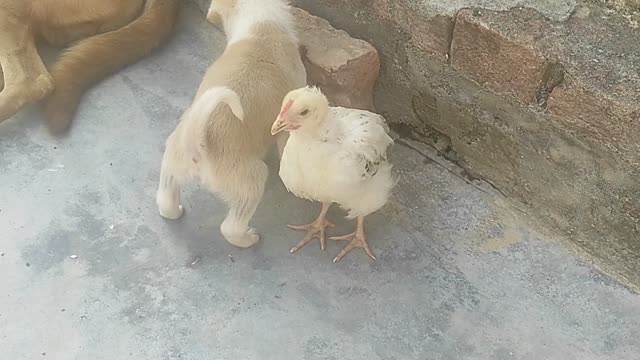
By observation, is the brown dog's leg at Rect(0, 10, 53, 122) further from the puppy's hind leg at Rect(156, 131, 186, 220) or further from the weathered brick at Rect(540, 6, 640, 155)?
the weathered brick at Rect(540, 6, 640, 155)

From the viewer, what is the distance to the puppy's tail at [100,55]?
7.33ft

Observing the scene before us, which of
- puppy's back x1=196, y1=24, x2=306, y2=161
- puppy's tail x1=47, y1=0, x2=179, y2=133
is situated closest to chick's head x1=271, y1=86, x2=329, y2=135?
puppy's back x1=196, y1=24, x2=306, y2=161

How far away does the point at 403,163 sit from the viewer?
7.14 ft

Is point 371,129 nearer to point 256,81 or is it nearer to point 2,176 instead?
point 256,81

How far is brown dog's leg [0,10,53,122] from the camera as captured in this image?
216cm

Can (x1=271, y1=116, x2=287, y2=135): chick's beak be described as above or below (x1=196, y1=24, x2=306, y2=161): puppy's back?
above

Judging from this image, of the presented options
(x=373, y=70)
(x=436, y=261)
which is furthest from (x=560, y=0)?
(x=436, y=261)

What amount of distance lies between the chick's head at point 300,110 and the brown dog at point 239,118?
0.09 m

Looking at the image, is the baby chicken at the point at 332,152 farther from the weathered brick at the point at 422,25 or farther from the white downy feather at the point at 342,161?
the weathered brick at the point at 422,25

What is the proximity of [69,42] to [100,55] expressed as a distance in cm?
14

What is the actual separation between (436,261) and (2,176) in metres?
1.12

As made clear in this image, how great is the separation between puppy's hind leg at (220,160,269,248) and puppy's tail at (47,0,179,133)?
629 millimetres

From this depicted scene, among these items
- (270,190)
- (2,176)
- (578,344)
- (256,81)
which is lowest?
(2,176)

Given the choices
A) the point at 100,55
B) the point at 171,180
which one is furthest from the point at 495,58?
the point at 100,55
